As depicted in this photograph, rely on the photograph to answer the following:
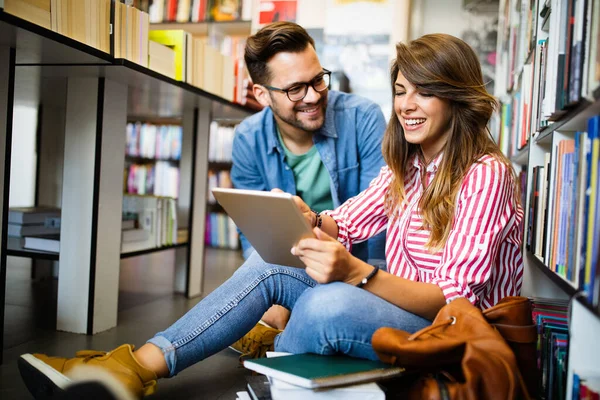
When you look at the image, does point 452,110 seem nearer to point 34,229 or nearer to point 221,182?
point 34,229

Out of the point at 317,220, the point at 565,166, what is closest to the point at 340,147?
the point at 317,220

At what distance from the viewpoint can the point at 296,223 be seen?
3.45ft

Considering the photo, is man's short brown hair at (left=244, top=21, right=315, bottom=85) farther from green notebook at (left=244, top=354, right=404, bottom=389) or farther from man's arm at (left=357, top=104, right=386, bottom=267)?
green notebook at (left=244, top=354, right=404, bottom=389)

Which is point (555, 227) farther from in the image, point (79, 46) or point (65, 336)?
point (65, 336)

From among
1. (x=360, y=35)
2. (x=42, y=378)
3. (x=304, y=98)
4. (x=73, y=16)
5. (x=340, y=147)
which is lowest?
(x=42, y=378)

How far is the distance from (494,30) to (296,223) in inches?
148

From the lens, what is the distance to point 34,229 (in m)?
2.22

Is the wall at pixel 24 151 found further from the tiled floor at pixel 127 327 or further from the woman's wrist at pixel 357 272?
the woman's wrist at pixel 357 272

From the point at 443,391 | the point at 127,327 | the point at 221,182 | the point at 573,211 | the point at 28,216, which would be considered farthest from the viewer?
the point at 221,182

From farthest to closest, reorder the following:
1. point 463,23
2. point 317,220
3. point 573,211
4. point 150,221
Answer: point 463,23 < point 150,221 < point 317,220 < point 573,211

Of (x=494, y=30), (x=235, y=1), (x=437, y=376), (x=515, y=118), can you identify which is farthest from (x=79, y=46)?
(x=494, y=30)

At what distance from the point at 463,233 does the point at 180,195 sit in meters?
1.85

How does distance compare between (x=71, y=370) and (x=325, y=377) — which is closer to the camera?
(x=325, y=377)

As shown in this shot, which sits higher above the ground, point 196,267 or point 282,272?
point 282,272
